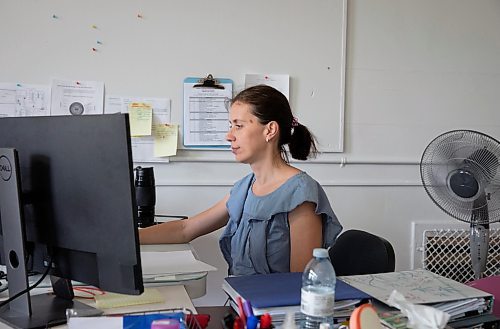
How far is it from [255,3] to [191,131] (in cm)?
65

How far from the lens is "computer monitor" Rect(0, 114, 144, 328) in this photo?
101 centimetres

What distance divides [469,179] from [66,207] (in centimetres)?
155

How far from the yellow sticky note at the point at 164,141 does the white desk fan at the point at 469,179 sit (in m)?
1.06

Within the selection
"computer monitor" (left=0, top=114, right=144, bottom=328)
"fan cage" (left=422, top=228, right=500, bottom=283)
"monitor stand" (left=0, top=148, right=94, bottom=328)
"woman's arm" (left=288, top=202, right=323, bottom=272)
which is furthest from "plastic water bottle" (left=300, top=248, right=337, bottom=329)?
"fan cage" (left=422, top=228, right=500, bottom=283)

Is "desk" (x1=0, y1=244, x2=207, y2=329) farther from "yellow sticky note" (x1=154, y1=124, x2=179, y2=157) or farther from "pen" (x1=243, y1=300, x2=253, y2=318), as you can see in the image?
"yellow sticky note" (x1=154, y1=124, x2=179, y2=157)

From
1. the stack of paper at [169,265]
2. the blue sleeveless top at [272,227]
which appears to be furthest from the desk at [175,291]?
the blue sleeveless top at [272,227]

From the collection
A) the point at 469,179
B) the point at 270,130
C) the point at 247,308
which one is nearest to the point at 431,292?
the point at 247,308

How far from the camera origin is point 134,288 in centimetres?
103

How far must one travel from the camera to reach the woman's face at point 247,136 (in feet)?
5.94

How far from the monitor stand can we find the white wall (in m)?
1.41

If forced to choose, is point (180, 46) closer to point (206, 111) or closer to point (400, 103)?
point (206, 111)

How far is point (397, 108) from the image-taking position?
276 centimetres

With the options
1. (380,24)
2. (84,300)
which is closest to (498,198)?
(380,24)

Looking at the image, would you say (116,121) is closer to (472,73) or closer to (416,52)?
(416,52)
